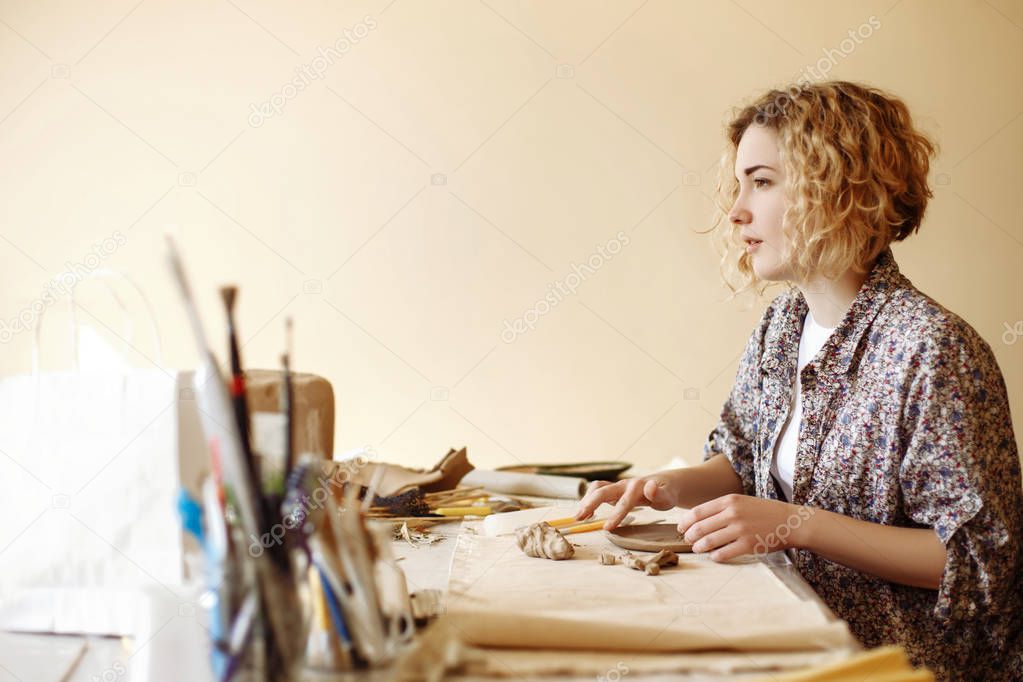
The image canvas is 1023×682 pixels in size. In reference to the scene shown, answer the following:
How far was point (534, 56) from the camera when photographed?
382cm

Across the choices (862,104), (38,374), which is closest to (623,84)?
(862,104)

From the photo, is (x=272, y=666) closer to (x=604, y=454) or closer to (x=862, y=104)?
(x=862, y=104)

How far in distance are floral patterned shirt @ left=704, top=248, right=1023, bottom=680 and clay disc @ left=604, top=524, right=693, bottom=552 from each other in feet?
1.04

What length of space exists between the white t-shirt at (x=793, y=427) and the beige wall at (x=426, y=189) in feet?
6.97

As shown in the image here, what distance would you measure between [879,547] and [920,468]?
14 cm

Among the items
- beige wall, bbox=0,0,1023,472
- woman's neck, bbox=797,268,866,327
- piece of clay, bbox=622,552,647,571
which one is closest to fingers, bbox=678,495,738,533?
piece of clay, bbox=622,552,647,571

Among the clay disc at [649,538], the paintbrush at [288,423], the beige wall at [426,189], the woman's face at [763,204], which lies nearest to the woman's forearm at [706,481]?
the clay disc at [649,538]

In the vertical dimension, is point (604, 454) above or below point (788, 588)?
above

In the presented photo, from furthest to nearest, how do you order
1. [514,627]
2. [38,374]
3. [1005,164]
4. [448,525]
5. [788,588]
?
[1005,164], [448,525], [38,374], [788,588], [514,627]

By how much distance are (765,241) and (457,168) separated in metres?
2.38

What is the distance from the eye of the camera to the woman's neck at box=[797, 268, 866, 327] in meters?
1.61

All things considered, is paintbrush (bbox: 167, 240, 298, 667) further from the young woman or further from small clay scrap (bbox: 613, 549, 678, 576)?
the young woman

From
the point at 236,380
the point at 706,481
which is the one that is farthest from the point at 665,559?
the point at 236,380

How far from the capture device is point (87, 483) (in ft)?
4.09
